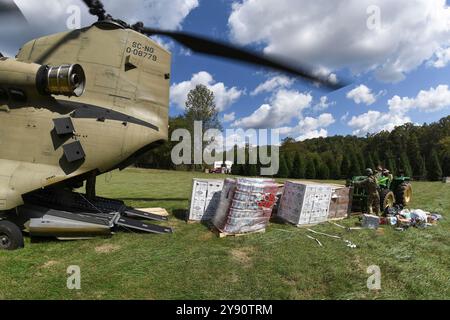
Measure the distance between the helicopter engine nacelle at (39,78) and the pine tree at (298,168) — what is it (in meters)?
41.4

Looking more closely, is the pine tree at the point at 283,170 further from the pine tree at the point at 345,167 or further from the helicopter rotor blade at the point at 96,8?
the helicopter rotor blade at the point at 96,8

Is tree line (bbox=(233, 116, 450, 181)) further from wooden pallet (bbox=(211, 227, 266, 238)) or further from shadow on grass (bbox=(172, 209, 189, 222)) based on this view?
wooden pallet (bbox=(211, 227, 266, 238))

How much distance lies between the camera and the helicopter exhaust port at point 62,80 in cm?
658

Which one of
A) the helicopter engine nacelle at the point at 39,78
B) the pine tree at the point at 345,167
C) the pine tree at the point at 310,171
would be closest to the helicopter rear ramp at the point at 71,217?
the helicopter engine nacelle at the point at 39,78

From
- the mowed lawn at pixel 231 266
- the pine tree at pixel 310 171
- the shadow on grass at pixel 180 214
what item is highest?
the pine tree at pixel 310 171

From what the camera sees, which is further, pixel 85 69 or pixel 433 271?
pixel 85 69

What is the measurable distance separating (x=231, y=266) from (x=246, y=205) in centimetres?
216

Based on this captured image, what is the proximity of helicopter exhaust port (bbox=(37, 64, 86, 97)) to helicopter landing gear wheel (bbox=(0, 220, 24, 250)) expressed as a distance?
2726 millimetres

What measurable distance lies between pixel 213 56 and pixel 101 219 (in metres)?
4.13

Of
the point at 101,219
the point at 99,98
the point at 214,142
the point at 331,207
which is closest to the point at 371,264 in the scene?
the point at 331,207

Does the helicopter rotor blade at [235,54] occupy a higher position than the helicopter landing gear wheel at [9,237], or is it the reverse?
the helicopter rotor blade at [235,54]

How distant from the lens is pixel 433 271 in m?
5.36
